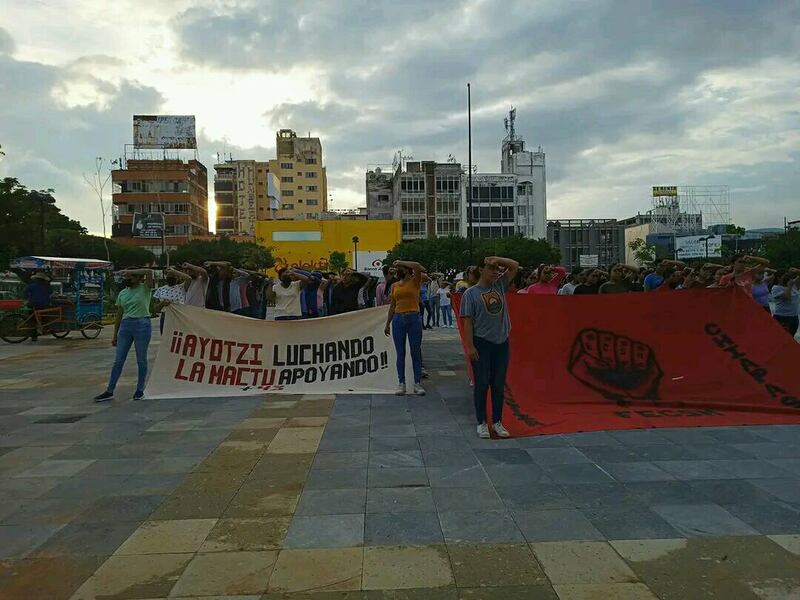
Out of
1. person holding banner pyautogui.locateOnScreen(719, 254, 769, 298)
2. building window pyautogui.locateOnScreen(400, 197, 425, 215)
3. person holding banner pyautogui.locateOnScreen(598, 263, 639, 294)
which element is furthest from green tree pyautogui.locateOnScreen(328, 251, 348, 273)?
person holding banner pyautogui.locateOnScreen(719, 254, 769, 298)

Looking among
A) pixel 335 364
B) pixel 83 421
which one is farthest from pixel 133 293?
pixel 335 364

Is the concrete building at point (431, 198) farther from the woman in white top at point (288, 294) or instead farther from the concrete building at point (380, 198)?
the woman in white top at point (288, 294)

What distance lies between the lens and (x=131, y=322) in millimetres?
8312

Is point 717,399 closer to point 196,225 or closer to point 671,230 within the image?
point 196,225

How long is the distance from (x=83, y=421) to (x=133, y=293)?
72.3 inches

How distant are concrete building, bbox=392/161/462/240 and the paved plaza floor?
89178 mm

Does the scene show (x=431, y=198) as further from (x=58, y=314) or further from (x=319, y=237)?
(x=58, y=314)

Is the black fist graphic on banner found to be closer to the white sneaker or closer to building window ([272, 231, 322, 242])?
the white sneaker

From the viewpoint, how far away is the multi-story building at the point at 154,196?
309 feet

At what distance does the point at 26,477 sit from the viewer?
204 inches

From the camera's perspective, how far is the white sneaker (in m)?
6.10

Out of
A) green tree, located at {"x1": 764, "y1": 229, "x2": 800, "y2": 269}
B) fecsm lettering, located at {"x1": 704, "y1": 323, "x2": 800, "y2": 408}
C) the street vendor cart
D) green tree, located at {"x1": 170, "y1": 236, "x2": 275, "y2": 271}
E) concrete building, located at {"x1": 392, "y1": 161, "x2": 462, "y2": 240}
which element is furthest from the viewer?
concrete building, located at {"x1": 392, "y1": 161, "x2": 462, "y2": 240}

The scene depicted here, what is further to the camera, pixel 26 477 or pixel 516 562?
pixel 26 477

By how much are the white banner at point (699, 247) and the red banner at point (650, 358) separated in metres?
86.1
